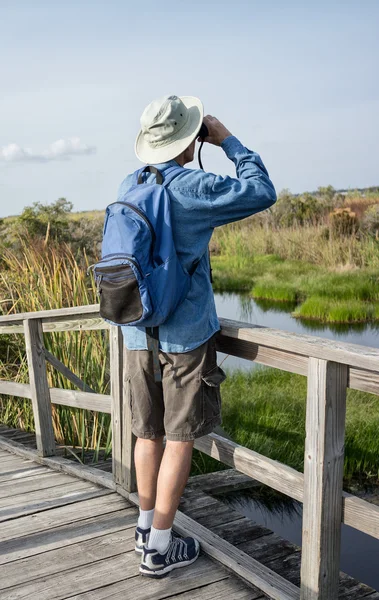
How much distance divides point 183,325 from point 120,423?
1.01 m

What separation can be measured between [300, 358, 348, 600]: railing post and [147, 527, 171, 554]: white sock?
0.50m

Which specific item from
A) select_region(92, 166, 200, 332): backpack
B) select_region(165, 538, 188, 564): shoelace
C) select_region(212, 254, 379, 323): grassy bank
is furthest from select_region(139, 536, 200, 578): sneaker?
select_region(212, 254, 379, 323): grassy bank

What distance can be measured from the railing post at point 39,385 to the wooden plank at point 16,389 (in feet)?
0.60

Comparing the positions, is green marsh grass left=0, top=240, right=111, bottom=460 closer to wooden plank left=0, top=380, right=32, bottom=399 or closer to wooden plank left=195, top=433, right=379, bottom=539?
wooden plank left=0, top=380, right=32, bottom=399

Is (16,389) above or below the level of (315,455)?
below

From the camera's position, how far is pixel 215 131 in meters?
2.30

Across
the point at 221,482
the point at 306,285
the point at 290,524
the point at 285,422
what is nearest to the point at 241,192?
the point at 221,482

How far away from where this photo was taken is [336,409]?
199 cm

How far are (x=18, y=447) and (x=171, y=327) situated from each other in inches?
83.5

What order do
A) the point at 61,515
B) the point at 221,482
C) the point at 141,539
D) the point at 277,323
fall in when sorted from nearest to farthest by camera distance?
the point at 141,539
the point at 61,515
the point at 221,482
the point at 277,323

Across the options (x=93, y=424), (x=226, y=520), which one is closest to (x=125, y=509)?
(x=226, y=520)

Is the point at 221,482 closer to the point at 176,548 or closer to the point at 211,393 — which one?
the point at 176,548

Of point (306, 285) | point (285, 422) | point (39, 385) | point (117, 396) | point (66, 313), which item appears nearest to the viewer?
point (117, 396)

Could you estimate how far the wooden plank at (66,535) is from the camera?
257 cm
